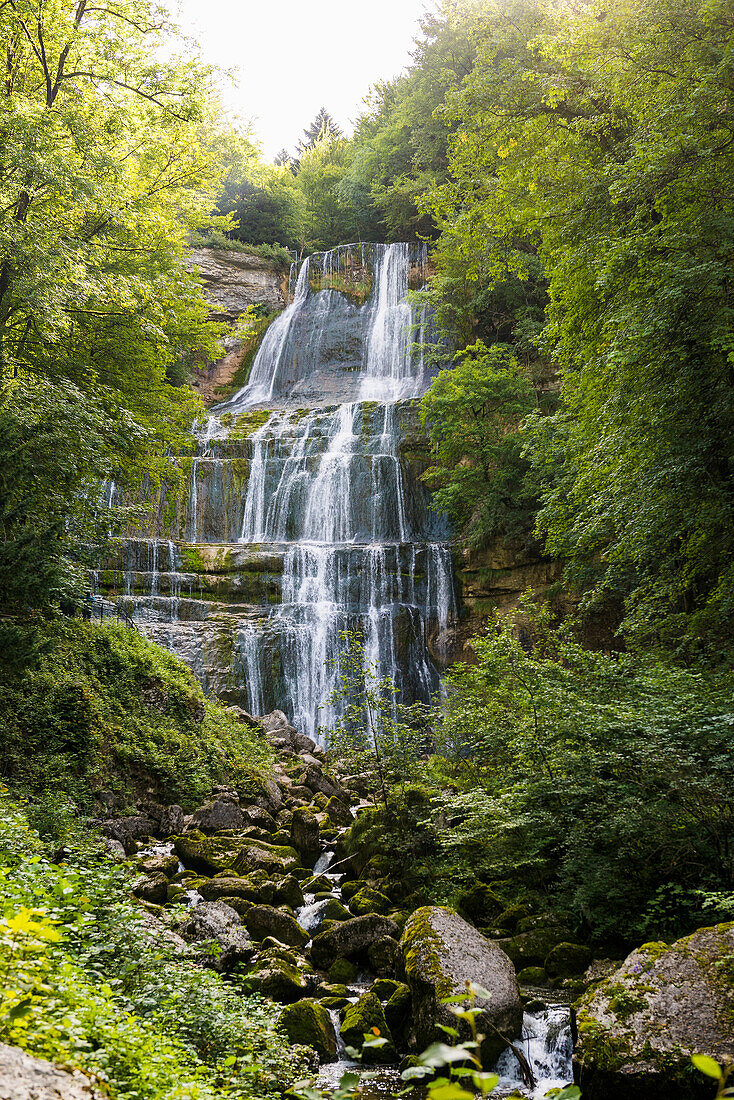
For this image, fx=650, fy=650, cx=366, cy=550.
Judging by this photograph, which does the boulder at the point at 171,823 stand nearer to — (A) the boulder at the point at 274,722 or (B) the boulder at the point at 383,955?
(B) the boulder at the point at 383,955

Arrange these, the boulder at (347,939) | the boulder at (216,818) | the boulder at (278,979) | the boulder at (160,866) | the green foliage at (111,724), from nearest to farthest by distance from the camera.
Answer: the boulder at (278,979) → the boulder at (347,939) → the boulder at (160,866) → the green foliage at (111,724) → the boulder at (216,818)

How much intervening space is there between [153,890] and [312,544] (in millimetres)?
15050

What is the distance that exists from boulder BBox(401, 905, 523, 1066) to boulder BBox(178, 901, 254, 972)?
1440 millimetres

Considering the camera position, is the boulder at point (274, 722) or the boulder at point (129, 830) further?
the boulder at point (274, 722)

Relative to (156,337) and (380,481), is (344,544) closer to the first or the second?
(380,481)

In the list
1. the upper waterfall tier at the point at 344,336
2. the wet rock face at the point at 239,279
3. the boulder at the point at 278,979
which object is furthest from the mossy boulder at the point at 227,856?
the wet rock face at the point at 239,279

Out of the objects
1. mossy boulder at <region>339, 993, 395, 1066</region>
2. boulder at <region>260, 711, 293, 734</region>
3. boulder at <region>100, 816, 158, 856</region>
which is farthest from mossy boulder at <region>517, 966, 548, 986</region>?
boulder at <region>260, 711, 293, 734</region>

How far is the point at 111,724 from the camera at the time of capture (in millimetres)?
10141

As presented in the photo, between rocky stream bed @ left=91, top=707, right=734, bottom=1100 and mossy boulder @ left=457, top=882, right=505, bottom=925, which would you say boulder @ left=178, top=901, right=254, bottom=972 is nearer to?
rocky stream bed @ left=91, top=707, right=734, bottom=1100

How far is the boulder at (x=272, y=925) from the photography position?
6441 millimetres

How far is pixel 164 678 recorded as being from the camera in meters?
12.0

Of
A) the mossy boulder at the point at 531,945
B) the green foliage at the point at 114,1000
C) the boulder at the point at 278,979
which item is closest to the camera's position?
the green foliage at the point at 114,1000

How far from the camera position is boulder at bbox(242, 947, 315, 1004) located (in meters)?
5.33

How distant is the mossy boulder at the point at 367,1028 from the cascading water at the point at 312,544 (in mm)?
9263
